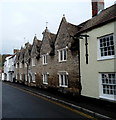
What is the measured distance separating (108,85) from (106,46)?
9.45 ft

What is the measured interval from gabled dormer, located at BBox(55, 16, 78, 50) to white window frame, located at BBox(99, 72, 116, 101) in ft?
16.7

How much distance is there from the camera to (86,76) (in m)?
13.6

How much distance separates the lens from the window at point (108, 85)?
11.0 meters

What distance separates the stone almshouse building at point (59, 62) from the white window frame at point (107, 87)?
9.73ft

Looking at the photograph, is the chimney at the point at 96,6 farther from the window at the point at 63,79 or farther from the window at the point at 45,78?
the window at the point at 45,78

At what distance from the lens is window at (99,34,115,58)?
11.4 meters

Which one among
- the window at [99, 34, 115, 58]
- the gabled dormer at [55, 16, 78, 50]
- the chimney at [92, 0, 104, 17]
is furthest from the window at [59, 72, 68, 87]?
the chimney at [92, 0, 104, 17]

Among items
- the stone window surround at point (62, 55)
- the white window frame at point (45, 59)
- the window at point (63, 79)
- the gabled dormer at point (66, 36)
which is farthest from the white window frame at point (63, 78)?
the white window frame at point (45, 59)

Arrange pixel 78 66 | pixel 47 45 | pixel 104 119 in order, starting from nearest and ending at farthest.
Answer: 1. pixel 104 119
2. pixel 78 66
3. pixel 47 45

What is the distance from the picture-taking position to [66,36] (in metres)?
17.4

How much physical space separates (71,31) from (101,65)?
6.65m

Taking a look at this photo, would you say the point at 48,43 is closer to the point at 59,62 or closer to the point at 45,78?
the point at 59,62

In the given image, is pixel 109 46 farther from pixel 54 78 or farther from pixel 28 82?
pixel 28 82

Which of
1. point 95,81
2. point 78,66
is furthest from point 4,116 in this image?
point 78,66
